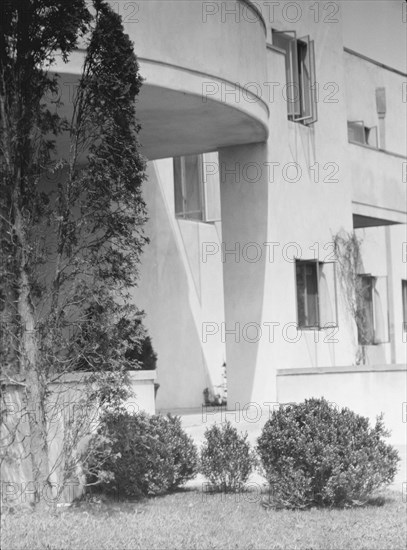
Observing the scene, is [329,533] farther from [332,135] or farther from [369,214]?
[369,214]

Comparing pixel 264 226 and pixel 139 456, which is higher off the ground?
pixel 264 226

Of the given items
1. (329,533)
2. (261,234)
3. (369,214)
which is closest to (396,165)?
(369,214)

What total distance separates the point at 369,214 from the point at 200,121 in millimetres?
7925

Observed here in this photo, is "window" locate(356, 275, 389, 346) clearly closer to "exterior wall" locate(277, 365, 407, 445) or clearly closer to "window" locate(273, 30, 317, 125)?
"window" locate(273, 30, 317, 125)

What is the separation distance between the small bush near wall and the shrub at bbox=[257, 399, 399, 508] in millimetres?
1117

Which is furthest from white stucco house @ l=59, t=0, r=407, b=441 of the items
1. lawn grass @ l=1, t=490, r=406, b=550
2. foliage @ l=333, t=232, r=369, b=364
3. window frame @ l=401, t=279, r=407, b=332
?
lawn grass @ l=1, t=490, r=406, b=550

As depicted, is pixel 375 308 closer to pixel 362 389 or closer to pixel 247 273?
pixel 247 273

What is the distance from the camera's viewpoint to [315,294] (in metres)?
19.3

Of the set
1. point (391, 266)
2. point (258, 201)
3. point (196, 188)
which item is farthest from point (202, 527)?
point (391, 266)

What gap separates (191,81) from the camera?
Result: 46.3 feet

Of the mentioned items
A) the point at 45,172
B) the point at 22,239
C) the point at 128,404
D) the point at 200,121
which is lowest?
the point at 128,404

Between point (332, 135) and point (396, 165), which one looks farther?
point (396, 165)

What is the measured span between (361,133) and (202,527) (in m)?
17.1

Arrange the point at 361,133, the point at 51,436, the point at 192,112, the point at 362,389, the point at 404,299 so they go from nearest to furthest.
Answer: the point at 51,436, the point at 192,112, the point at 362,389, the point at 361,133, the point at 404,299
